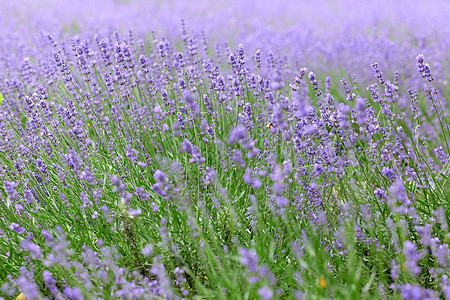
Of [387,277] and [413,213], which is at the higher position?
[413,213]

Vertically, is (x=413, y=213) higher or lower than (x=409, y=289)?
higher

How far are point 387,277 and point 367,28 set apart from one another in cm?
671

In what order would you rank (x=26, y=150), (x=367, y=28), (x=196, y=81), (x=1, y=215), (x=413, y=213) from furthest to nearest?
1. (x=367, y=28)
2. (x=196, y=81)
3. (x=26, y=150)
4. (x=1, y=215)
5. (x=413, y=213)

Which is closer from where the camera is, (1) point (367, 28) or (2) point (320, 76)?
(2) point (320, 76)

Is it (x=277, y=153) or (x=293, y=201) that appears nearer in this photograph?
Answer: (x=293, y=201)

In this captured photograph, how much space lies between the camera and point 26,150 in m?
2.71

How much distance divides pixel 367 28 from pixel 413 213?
21.8 feet

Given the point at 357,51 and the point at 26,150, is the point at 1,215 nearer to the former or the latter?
the point at 26,150

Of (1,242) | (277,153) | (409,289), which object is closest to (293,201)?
(277,153)

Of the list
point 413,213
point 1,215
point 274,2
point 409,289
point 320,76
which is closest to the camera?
point 409,289

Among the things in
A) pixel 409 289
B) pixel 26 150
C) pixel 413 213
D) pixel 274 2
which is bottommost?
pixel 409 289

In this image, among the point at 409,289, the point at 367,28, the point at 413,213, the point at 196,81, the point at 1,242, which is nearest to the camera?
the point at 409,289

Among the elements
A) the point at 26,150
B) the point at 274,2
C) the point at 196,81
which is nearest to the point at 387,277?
the point at 196,81

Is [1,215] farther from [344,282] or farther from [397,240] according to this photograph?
[397,240]
